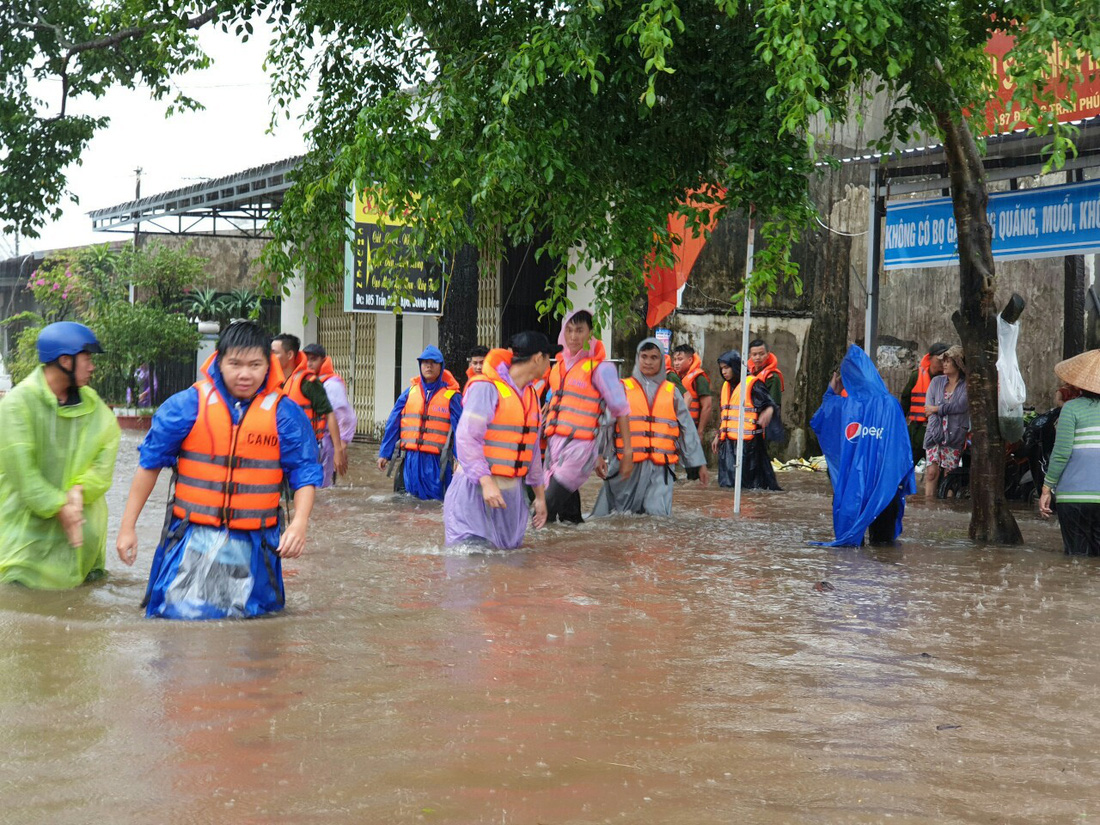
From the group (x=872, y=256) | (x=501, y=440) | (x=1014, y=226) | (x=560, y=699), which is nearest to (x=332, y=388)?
(x=501, y=440)

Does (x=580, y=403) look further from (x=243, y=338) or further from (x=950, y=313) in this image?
(x=950, y=313)

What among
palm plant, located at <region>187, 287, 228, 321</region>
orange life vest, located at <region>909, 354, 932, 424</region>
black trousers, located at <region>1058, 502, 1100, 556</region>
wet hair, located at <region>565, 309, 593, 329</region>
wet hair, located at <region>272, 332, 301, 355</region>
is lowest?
black trousers, located at <region>1058, 502, 1100, 556</region>

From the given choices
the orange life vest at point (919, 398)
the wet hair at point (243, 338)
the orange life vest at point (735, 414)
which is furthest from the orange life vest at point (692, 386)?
the wet hair at point (243, 338)

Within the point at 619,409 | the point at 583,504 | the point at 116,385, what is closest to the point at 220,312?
the point at 116,385

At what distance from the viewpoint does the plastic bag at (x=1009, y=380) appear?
9.94 metres

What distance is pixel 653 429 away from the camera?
1140 centimetres

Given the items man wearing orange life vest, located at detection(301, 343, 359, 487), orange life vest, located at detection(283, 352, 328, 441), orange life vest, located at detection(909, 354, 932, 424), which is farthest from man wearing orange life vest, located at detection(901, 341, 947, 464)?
orange life vest, located at detection(283, 352, 328, 441)

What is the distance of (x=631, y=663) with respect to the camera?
5512 millimetres

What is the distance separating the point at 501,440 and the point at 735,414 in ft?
22.8

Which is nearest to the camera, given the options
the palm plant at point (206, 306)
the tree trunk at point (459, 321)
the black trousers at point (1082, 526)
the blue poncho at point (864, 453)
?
the black trousers at point (1082, 526)

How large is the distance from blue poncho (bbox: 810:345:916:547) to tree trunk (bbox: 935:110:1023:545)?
0.68 metres

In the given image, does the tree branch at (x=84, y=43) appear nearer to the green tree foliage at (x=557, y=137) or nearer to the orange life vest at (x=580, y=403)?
the green tree foliage at (x=557, y=137)

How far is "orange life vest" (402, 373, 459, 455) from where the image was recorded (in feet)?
39.2

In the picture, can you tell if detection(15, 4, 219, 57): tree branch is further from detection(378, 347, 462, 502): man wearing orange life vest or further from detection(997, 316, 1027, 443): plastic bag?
detection(997, 316, 1027, 443): plastic bag
